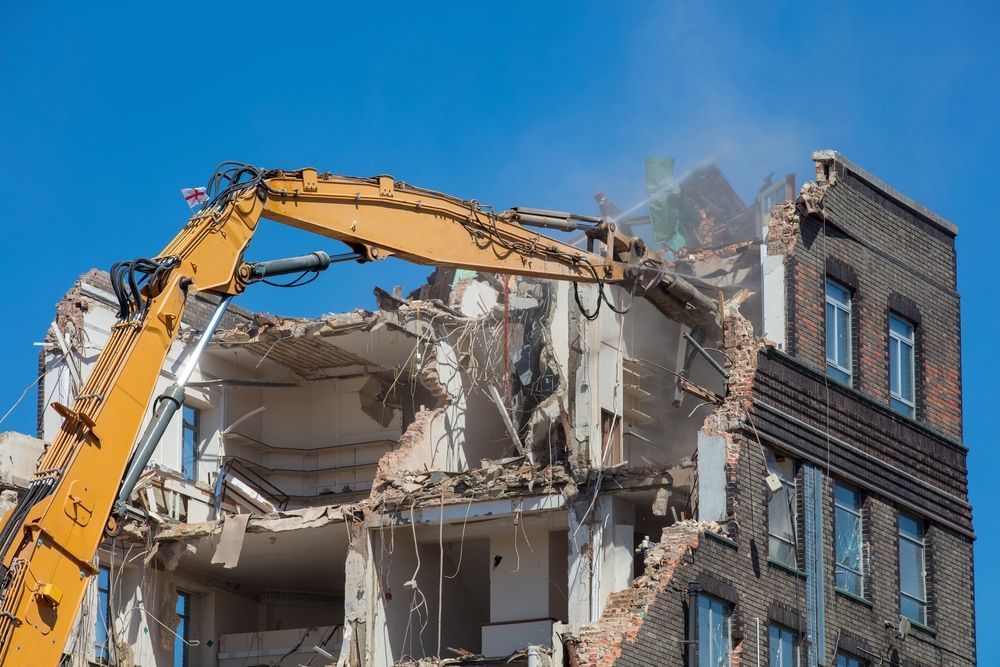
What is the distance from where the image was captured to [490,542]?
34219 millimetres

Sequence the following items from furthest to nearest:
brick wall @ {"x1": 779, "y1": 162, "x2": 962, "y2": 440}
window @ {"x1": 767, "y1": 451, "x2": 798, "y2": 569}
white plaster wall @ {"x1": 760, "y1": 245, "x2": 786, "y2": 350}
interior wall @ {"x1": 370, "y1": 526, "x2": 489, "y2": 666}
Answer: interior wall @ {"x1": 370, "y1": 526, "x2": 489, "y2": 666}, brick wall @ {"x1": 779, "y1": 162, "x2": 962, "y2": 440}, white plaster wall @ {"x1": 760, "y1": 245, "x2": 786, "y2": 350}, window @ {"x1": 767, "y1": 451, "x2": 798, "y2": 569}

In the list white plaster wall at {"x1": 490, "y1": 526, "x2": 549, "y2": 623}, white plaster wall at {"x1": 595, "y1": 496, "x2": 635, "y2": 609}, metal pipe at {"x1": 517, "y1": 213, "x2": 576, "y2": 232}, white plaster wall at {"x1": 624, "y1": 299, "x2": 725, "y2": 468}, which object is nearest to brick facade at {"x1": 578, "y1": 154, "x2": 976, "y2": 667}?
white plaster wall at {"x1": 595, "y1": 496, "x2": 635, "y2": 609}

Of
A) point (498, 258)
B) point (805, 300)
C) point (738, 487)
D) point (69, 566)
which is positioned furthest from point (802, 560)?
point (69, 566)

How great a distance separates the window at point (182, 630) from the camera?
3619cm

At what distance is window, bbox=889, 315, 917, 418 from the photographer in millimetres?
34594

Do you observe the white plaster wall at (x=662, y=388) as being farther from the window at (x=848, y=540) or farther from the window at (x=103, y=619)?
the window at (x=103, y=619)

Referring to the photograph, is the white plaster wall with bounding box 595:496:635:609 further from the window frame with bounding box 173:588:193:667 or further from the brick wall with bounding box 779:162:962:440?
the window frame with bounding box 173:588:193:667

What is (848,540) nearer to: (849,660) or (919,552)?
(849,660)

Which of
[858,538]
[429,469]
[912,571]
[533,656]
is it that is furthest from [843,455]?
[429,469]

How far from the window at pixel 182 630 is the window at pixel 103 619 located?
164cm

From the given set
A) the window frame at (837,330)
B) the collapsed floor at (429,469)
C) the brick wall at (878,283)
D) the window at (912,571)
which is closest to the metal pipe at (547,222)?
the collapsed floor at (429,469)

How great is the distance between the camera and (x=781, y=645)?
30969 millimetres

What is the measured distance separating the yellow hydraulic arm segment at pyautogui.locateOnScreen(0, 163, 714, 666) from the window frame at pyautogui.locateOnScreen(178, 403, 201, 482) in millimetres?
10532

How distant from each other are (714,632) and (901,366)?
7020 millimetres
